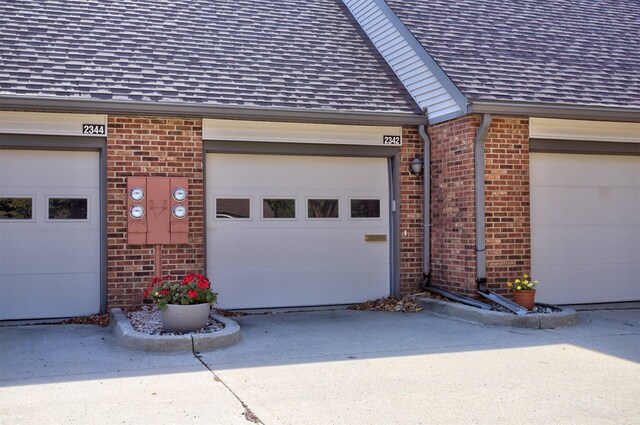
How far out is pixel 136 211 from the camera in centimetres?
973

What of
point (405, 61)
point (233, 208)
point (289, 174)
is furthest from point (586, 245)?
point (233, 208)

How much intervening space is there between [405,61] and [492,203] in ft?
10.1

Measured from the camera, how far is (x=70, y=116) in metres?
9.59

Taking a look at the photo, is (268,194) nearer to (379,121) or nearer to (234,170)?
(234,170)

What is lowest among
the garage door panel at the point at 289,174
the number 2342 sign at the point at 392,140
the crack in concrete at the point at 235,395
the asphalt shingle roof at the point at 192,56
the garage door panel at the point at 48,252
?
the crack in concrete at the point at 235,395

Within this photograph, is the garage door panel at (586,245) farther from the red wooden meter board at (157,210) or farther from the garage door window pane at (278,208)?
the red wooden meter board at (157,210)

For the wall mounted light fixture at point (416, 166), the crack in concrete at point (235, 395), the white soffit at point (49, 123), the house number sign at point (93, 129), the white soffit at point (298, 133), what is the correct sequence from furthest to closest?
the wall mounted light fixture at point (416, 166)
the white soffit at point (298, 133)
the house number sign at point (93, 129)
the white soffit at point (49, 123)
the crack in concrete at point (235, 395)

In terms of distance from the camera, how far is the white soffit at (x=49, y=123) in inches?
368

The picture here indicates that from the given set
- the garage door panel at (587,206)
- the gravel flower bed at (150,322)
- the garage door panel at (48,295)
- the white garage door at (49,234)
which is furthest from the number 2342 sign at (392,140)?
the garage door panel at (48,295)

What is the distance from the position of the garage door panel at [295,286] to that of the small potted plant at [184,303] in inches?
87.3

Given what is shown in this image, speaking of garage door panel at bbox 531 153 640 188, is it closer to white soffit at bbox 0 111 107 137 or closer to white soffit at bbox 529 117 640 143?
white soffit at bbox 529 117 640 143

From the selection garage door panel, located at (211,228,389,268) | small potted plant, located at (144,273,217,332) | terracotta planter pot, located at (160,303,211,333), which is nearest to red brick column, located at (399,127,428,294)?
garage door panel, located at (211,228,389,268)

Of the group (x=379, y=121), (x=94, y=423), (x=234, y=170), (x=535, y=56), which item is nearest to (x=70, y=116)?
(x=234, y=170)

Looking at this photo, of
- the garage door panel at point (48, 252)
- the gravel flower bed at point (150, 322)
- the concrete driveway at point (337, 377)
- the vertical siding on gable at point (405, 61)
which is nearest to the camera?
the concrete driveway at point (337, 377)
